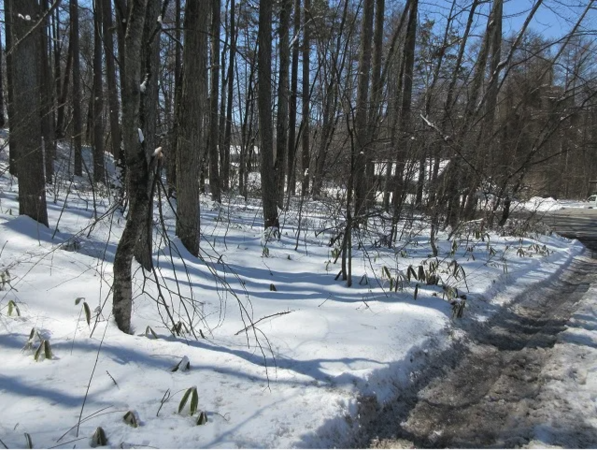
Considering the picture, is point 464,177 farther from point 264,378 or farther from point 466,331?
point 264,378

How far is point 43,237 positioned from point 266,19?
534 centimetres

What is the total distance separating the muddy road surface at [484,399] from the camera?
265 cm

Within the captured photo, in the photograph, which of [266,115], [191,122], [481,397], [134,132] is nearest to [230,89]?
[266,115]

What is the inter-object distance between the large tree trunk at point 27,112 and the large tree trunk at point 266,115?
11.6 ft

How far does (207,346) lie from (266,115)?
5.59 m

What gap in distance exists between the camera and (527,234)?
11297 mm

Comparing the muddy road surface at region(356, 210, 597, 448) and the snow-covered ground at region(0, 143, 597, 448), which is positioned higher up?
the snow-covered ground at region(0, 143, 597, 448)

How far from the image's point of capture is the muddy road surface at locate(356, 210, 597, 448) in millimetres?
2648

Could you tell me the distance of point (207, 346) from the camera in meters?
3.15

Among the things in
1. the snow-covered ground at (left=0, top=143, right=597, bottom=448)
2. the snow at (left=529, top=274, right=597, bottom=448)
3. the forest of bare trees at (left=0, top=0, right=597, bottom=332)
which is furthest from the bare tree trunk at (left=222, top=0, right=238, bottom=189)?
the snow at (left=529, top=274, right=597, bottom=448)

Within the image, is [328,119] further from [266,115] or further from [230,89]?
[230,89]

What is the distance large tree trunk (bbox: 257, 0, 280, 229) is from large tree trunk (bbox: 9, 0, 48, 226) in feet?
11.6

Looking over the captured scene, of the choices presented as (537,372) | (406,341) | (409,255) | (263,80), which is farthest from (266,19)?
(537,372)

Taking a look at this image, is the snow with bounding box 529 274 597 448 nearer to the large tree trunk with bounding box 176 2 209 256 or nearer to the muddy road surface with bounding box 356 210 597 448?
the muddy road surface with bounding box 356 210 597 448
